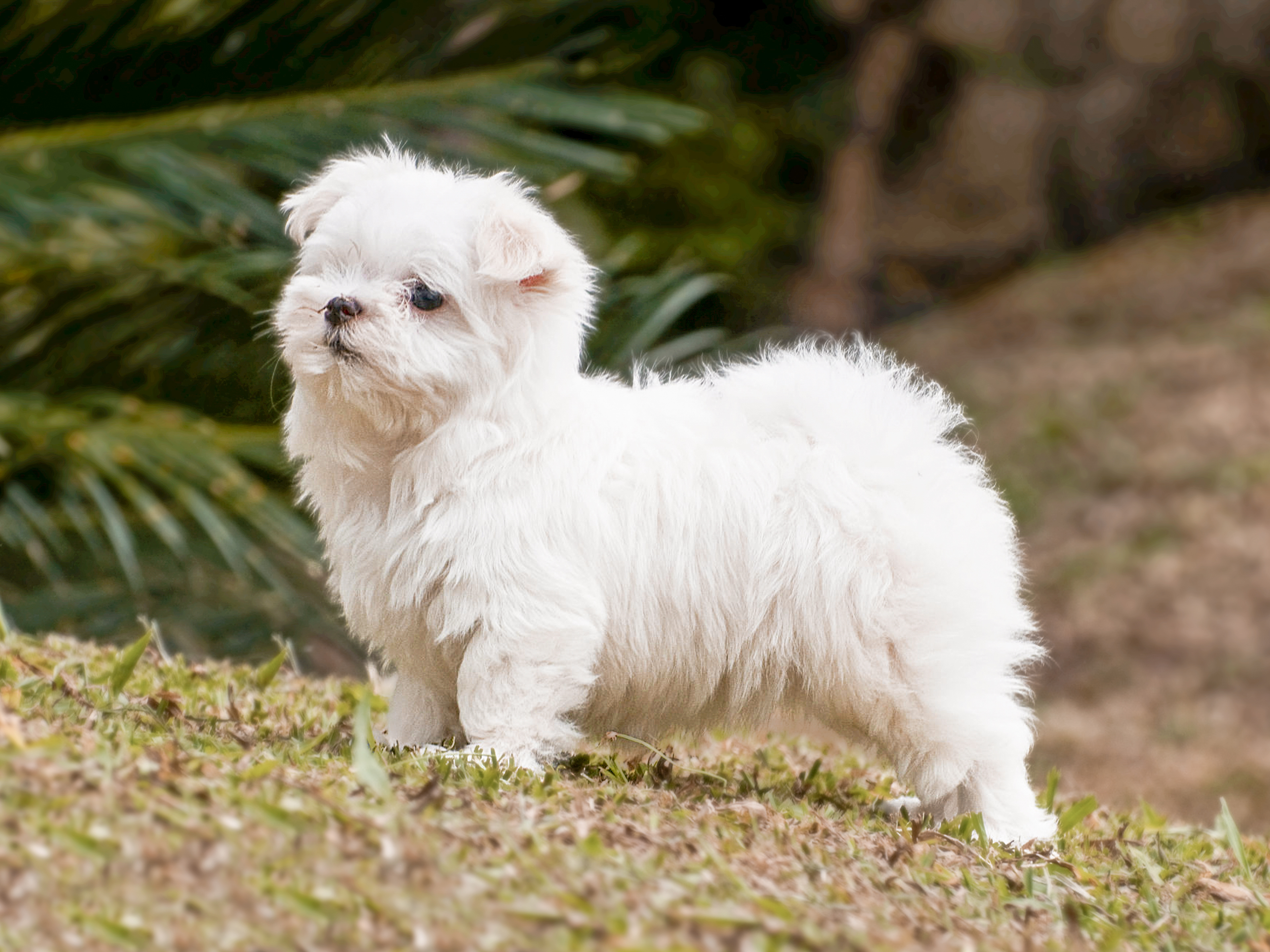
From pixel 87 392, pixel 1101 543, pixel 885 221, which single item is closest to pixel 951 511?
pixel 87 392

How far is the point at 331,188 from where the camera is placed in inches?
133

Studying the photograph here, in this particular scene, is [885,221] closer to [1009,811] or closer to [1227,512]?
[1227,512]

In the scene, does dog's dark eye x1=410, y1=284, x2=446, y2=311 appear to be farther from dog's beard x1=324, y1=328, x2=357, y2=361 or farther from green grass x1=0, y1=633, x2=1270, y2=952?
green grass x1=0, y1=633, x2=1270, y2=952

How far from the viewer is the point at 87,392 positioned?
593 cm

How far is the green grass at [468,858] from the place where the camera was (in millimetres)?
2111

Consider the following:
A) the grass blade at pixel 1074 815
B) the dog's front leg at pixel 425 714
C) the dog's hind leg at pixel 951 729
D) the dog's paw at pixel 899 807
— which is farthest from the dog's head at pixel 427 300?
the grass blade at pixel 1074 815

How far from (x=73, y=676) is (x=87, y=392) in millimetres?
2778

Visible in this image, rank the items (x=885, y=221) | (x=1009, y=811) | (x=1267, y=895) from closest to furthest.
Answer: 1. (x=1267, y=895)
2. (x=1009, y=811)
3. (x=885, y=221)

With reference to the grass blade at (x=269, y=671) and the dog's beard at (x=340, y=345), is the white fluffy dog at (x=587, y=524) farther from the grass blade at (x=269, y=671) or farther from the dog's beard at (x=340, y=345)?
the grass blade at (x=269, y=671)

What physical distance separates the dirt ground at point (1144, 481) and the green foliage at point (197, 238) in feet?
10.9

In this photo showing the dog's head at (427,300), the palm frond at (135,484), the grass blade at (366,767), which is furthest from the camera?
the palm frond at (135,484)

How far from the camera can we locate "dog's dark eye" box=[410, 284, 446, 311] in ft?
10.2

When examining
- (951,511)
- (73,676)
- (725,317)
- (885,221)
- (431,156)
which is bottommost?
(73,676)

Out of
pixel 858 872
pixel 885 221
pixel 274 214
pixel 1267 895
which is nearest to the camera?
pixel 858 872
